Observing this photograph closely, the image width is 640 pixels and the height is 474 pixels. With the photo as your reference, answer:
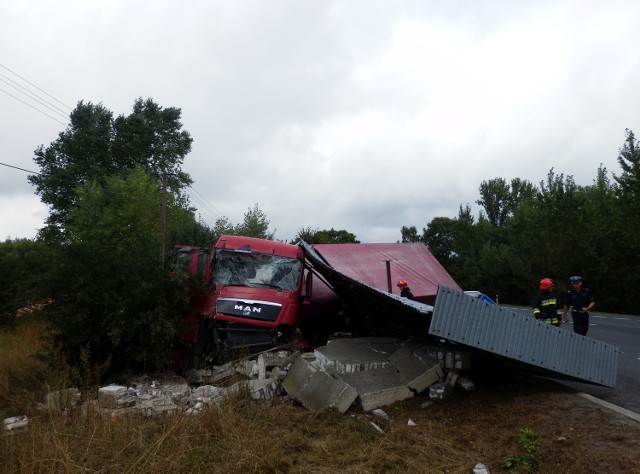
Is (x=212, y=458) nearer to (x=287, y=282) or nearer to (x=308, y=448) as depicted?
(x=308, y=448)

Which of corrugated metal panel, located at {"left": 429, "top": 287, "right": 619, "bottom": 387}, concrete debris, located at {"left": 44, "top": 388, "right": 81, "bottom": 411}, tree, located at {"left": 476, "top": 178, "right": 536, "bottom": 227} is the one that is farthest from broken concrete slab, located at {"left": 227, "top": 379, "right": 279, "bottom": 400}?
tree, located at {"left": 476, "top": 178, "right": 536, "bottom": 227}

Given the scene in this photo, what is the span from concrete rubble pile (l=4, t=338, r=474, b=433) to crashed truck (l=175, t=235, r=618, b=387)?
445 millimetres

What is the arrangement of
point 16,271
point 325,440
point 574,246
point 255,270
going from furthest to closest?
point 574,246 → point 16,271 → point 255,270 → point 325,440

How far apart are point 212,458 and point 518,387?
4.49 meters

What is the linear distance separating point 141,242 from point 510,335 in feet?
21.8

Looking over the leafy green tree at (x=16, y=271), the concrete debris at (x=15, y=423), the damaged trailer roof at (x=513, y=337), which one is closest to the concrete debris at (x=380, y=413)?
the damaged trailer roof at (x=513, y=337)

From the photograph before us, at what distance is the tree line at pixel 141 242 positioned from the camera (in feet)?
30.9

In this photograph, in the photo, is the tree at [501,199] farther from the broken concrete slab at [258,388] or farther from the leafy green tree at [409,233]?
the broken concrete slab at [258,388]

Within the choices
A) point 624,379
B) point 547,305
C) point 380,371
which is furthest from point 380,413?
point 547,305

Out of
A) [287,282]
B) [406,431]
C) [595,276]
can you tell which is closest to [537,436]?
[406,431]

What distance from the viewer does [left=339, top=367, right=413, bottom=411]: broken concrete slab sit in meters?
7.20

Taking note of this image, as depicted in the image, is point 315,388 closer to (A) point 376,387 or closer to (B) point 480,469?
(A) point 376,387

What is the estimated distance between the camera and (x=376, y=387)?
7445mm

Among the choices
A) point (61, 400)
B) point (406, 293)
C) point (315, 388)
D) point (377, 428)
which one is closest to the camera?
point (377, 428)
